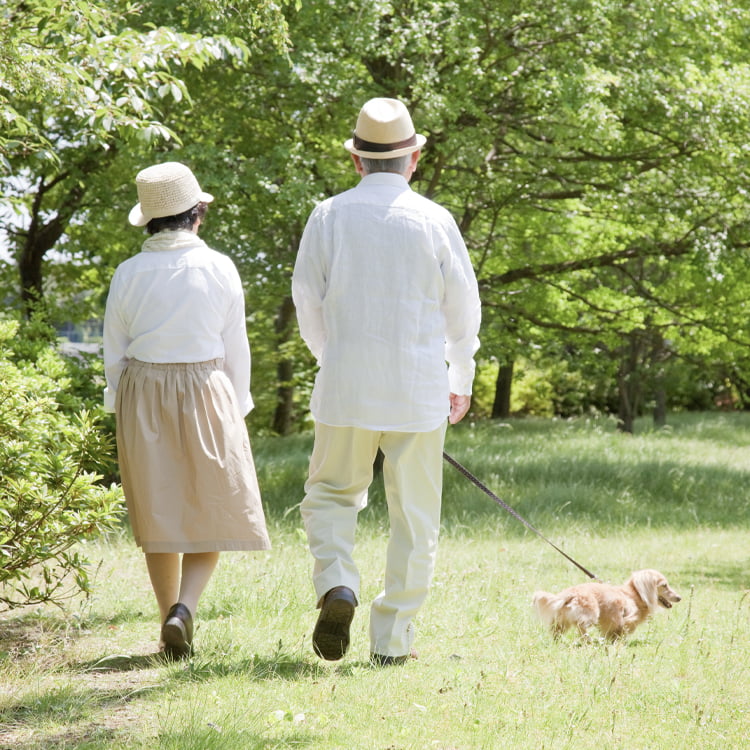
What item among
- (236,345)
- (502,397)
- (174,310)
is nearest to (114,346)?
(174,310)

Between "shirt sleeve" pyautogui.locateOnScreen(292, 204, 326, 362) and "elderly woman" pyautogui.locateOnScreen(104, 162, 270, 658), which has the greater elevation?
"shirt sleeve" pyautogui.locateOnScreen(292, 204, 326, 362)

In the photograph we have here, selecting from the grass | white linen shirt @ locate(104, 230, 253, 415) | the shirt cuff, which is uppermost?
white linen shirt @ locate(104, 230, 253, 415)

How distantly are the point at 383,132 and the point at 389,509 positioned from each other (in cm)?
152

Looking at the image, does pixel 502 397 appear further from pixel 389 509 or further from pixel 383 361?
pixel 383 361

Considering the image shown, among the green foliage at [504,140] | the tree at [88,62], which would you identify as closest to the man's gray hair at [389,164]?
the tree at [88,62]

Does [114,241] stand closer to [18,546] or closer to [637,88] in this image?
[637,88]

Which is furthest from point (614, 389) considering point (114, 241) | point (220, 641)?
point (220, 641)

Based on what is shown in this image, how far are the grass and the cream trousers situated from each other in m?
0.25

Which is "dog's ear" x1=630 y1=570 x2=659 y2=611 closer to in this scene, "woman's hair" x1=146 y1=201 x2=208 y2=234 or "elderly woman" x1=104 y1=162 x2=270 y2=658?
"elderly woman" x1=104 y1=162 x2=270 y2=658

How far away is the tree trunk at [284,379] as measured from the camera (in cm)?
1889

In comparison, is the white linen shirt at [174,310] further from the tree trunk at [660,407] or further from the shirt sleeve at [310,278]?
the tree trunk at [660,407]

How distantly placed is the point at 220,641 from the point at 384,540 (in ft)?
12.0

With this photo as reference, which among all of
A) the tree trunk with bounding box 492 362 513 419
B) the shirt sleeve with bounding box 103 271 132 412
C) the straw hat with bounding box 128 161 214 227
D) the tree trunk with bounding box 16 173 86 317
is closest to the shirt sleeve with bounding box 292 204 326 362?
the straw hat with bounding box 128 161 214 227

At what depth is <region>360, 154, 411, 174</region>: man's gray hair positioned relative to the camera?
4.14 metres
